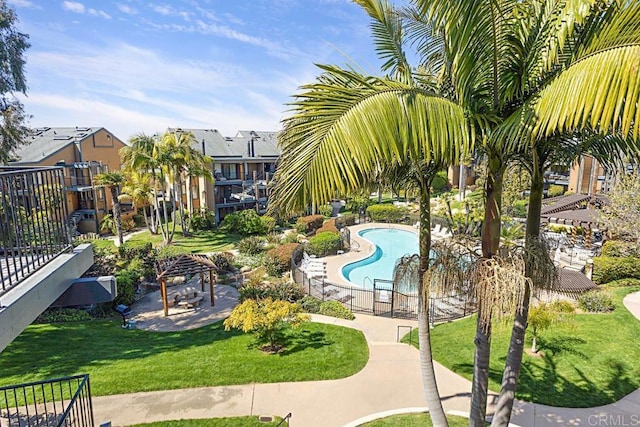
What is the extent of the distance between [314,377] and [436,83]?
9060 mm

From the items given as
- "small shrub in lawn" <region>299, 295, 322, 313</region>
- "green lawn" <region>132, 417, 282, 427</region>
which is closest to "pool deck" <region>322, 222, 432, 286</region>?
"small shrub in lawn" <region>299, 295, 322, 313</region>

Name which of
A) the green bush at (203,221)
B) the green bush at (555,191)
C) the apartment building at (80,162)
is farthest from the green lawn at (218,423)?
the green bush at (555,191)

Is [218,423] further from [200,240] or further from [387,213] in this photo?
[387,213]

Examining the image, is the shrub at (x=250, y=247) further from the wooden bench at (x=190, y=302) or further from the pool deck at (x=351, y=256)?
the wooden bench at (x=190, y=302)

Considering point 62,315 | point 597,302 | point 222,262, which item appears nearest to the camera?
point 597,302

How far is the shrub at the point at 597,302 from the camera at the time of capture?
15242mm

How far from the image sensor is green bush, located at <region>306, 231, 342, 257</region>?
25.7 metres

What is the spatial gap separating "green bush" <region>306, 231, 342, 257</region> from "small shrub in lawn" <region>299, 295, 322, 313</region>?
27.0 ft

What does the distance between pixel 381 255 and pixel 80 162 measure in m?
31.5

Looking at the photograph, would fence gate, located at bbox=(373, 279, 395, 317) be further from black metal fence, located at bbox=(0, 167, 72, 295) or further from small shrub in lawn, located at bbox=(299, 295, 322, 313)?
black metal fence, located at bbox=(0, 167, 72, 295)

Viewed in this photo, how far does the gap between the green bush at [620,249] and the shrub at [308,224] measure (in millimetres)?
21203

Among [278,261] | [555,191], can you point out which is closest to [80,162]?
[278,261]

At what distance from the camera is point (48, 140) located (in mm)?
36875

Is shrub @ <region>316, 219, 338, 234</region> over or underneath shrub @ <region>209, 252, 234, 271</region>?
over
